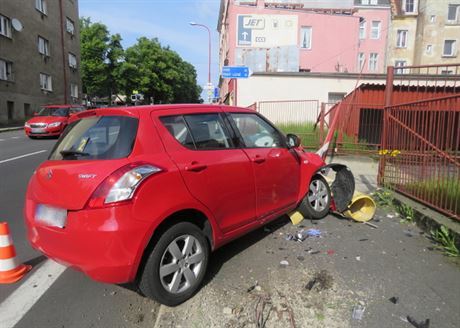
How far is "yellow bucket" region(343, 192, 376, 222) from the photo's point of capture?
18.4 ft

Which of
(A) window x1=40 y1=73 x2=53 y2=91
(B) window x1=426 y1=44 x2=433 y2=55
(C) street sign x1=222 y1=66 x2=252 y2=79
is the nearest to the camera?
(C) street sign x1=222 y1=66 x2=252 y2=79

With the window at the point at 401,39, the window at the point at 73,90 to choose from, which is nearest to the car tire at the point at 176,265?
the window at the point at 73,90

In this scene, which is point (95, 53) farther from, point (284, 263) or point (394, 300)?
point (394, 300)

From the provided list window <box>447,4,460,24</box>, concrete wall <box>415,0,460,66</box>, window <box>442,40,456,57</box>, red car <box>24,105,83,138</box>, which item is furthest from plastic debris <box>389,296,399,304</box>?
window <box>447,4,460,24</box>

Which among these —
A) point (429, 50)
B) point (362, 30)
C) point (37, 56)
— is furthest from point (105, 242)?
point (429, 50)

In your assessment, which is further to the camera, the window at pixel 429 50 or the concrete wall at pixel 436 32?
the window at pixel 429 50

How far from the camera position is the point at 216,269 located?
3.93 m

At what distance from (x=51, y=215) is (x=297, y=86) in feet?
72.0

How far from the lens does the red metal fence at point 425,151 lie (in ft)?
16.2

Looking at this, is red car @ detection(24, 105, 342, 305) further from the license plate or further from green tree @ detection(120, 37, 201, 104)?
green tree @ detection(120, 37, 201, 104)

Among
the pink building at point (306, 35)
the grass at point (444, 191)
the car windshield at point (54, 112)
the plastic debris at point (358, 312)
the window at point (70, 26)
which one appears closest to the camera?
the plastic debris at point (358, 312)

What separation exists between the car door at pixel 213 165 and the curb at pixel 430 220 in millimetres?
2329

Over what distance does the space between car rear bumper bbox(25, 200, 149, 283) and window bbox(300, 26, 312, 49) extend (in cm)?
3771

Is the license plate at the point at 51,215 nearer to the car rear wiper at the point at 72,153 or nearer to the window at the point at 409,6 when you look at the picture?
the car rear wiper at the point at 72,153
